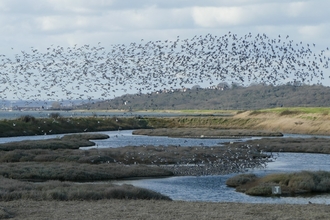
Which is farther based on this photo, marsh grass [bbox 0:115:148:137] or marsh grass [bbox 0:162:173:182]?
marsh grass [bbox 0:115:148:137]

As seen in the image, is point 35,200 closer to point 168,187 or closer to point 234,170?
point 168,187

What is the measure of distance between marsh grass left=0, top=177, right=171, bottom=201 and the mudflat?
3.86ft

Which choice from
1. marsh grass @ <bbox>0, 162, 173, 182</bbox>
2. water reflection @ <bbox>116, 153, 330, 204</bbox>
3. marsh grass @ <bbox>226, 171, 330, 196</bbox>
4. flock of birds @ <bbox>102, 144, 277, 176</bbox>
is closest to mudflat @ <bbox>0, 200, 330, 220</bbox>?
water reflection @ <bbox>116, 153, 330, 204</bbox>

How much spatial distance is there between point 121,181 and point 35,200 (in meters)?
14.5

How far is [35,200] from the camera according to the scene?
30.7 m

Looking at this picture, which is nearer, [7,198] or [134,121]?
[7,198]

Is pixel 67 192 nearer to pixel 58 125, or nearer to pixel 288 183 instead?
pixel 288 183

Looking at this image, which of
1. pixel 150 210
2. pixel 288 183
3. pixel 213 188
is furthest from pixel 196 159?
pixel 150 210

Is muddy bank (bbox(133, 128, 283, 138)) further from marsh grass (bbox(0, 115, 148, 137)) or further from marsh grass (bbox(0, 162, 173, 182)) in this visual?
marsh grass (bbox(0, 162, 173, 182))

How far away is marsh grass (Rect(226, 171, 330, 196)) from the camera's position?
129 feet

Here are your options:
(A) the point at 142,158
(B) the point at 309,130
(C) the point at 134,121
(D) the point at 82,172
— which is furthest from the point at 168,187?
(C) the point at 134,121

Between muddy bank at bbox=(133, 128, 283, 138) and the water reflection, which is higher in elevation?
muddy bank at bbox=(133, 128, 283, 138)

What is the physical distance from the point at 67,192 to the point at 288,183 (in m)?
15.7

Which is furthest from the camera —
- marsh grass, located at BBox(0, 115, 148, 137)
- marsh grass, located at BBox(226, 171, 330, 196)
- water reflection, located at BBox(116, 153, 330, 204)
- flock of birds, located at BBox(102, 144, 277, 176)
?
marsh grass, located at BBox(0, 115, 148, 137)
